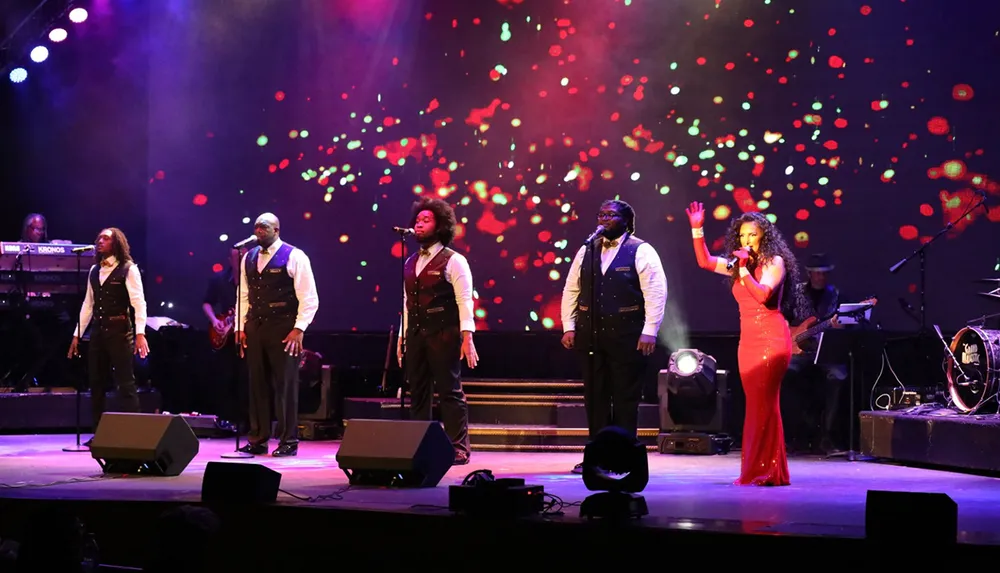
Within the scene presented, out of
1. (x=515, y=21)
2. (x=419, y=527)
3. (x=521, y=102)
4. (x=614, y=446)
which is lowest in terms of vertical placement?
(x=419, y=527)

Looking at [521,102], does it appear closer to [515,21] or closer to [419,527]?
[515,21]

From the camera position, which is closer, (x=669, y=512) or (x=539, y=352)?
(x=669, y=512)

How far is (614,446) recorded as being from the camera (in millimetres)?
4984

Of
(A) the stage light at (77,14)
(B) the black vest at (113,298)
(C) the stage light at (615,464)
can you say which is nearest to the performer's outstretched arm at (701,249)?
(C) the stage light at (615,464)

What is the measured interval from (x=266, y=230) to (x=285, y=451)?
147 cm

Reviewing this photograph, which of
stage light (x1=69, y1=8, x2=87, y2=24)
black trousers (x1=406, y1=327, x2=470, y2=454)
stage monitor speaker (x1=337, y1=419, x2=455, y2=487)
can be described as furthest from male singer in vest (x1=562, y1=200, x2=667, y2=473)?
stage light (x1=69, y1=8, x2=87, y2=24)

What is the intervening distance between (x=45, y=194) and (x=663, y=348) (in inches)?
238

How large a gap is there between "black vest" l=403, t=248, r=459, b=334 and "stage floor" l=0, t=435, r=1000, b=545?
0.94 metres

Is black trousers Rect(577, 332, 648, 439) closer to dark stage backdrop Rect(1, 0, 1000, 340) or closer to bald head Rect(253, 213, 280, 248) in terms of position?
bald head Rect(253, 213, 280, 248)

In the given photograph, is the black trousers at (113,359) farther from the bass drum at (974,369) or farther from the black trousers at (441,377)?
the bass drum at (974,369)

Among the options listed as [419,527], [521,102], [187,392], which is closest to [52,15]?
[187,392]

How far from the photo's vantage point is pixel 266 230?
7836mm

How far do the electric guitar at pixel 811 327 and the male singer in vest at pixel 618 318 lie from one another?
1959 mm

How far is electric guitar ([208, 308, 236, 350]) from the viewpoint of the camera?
31.9 ft
